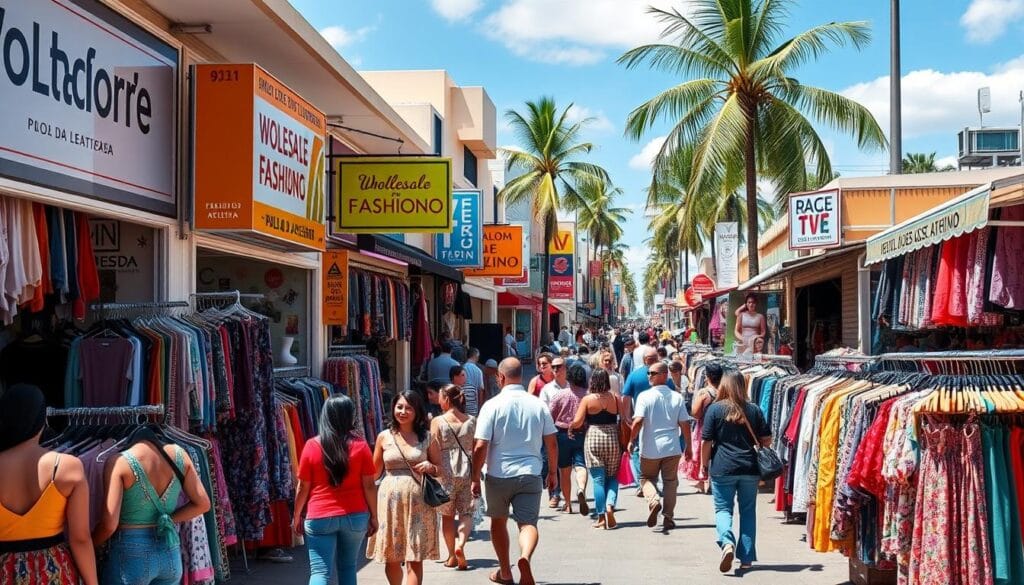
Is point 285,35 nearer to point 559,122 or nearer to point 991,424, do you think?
point 991,424

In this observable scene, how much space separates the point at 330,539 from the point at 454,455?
88.0 inches

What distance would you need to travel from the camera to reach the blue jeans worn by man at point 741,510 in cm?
849

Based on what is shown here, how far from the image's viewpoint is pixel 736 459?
28.0ft

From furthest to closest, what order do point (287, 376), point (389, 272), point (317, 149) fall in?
point (389, 272)
point (287, 376)
point (317, 149)

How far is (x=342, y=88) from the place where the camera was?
38.5 ft

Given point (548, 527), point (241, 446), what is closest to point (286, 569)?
point (241, 446)

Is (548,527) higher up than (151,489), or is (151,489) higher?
(151,489)

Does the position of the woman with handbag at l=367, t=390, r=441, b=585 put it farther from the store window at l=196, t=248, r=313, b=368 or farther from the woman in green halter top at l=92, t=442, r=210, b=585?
the store window at l=196, t=248, r=313, b=368

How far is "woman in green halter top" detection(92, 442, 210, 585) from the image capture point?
5230mm

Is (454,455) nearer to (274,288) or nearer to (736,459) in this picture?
(736,459)

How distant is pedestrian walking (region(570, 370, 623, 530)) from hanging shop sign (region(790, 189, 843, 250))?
705cm

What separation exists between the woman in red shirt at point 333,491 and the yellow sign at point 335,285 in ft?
20.5

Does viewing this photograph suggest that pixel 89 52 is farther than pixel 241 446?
No

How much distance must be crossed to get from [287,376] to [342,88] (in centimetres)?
Result: 352
